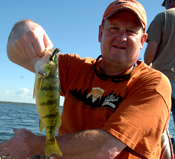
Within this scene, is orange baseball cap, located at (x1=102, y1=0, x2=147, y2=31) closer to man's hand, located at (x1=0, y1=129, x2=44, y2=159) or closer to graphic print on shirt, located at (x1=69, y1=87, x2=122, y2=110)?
graphic print on shirt, located at (x1=69, y1=87, x2=122, y2=110)

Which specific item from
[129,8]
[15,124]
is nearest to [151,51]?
[129,8]

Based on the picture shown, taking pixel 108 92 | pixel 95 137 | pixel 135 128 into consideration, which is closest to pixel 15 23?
pixel 108 92

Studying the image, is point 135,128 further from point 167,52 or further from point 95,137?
point 167,52

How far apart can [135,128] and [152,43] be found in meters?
2.98

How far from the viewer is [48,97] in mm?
2234

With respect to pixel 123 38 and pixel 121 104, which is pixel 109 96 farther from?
pixel 123 38

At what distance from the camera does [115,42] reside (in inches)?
122

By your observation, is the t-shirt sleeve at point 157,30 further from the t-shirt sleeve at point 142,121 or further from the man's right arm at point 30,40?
the man's right arm at point 30,40

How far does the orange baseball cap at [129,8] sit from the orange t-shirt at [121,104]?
29.3 inches

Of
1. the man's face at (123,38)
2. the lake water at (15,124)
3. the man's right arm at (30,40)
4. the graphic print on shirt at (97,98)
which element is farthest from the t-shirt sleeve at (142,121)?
the lake water at (15,124)

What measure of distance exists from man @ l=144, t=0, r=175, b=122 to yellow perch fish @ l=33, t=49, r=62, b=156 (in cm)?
306

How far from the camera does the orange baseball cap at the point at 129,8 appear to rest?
3072 millimetres

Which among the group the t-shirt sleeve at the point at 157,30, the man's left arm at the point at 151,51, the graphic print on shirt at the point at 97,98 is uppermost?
the t-shirt sleeve at the point at 157,30

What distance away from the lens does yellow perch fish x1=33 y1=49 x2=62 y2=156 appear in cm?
217
